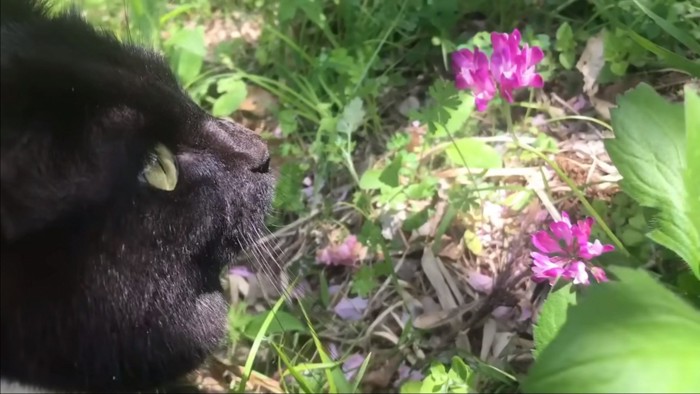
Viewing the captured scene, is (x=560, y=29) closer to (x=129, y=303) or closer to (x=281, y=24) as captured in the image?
(x=281, y=24)

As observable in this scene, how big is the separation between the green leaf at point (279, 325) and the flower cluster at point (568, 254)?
396 mm

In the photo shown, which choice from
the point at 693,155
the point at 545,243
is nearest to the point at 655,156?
the point at 693,155

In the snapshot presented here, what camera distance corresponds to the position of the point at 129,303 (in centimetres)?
79

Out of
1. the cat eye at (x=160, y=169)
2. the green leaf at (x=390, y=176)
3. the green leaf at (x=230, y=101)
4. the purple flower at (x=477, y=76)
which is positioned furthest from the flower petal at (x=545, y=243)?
the green leaf at (x=230, y=101)

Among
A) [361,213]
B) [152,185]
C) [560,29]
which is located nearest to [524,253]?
[361,213]

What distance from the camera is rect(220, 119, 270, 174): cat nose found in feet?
3.04

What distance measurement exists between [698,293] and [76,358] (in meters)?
0.68

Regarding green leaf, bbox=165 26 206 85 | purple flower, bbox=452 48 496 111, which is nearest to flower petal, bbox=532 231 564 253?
purple flower, bbox=452 48 496 111

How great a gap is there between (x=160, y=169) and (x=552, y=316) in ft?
1.47

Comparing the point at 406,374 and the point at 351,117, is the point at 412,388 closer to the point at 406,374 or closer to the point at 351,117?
the point at 406,374

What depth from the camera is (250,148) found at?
0.94 m

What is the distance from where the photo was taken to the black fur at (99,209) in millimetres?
707

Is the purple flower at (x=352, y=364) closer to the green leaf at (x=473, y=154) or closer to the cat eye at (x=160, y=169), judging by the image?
the green leaf at (x=473, y=154)

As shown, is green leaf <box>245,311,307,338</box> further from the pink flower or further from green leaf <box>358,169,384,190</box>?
green leaf <box>358,169,384,190</box>
